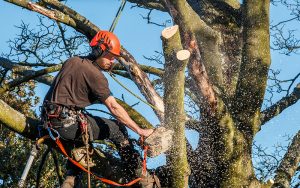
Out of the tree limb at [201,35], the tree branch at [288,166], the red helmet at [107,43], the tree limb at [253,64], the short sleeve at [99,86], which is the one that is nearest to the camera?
the short sleeve at [99,86]

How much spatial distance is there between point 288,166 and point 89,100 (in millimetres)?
2383

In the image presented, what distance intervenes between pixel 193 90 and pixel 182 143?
0.84 m

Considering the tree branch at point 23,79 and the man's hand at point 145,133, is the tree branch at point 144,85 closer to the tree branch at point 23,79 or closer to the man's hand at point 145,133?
the man's hand at point 145,133

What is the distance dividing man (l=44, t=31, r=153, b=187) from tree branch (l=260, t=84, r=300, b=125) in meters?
2.00

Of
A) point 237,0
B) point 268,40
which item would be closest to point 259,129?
point 268,40

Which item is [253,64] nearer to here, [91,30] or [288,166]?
[288,166]

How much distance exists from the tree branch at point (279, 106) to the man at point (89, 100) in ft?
6.57

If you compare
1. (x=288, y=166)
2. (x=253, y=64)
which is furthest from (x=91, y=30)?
(x=288, y=166)

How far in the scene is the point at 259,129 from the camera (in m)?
5.70

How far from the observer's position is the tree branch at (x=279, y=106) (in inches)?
245

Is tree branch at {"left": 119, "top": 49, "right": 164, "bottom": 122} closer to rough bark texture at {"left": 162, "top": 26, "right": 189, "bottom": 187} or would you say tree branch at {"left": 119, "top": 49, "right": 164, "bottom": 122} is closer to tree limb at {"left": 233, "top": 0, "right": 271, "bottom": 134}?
rough bark texture at {"left": 162, "top": 26, "right": 189, "bottom": 187}

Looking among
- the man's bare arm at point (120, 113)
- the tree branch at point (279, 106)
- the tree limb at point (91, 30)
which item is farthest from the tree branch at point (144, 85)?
the tree branch at point (279, 106)

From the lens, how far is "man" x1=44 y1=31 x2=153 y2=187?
4594 millimetres

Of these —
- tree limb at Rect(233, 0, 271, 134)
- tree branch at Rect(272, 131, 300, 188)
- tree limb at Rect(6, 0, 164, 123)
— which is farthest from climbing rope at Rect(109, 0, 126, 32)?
tree branch at Rect(272, 131, 300, 188)
